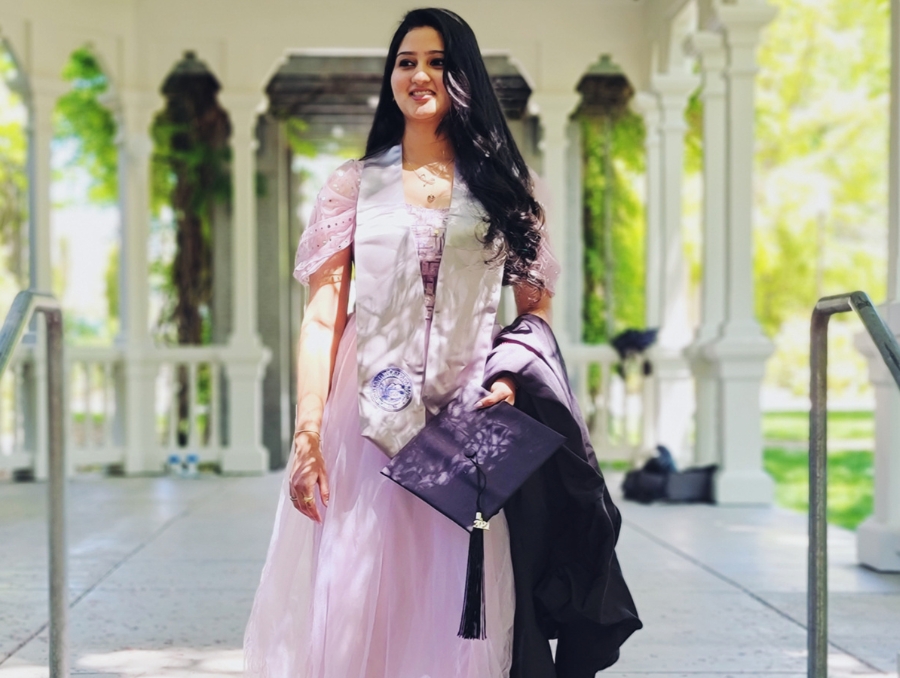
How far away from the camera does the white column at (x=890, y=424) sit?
15.1ft

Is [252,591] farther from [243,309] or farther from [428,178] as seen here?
[243,309]

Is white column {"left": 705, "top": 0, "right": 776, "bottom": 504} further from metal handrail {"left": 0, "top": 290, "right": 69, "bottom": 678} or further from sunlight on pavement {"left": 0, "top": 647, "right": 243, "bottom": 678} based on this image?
metal handrail {"left": 0, "top": 290, "right": 69, "bottom": 678}

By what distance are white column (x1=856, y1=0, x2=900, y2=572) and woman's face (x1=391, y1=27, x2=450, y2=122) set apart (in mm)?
2889

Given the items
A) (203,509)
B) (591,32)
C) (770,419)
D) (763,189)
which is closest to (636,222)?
(591,32)

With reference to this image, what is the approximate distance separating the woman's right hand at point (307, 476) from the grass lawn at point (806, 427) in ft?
43.7

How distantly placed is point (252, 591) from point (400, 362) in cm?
240

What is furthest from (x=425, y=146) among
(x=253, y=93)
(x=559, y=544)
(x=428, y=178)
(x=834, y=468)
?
(x=834, y=468)

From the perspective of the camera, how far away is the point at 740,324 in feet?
22.0

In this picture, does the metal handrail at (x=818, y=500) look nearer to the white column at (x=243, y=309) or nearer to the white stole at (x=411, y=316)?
the white stole at (x=411, y=316)

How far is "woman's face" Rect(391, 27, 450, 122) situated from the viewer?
2229 mm

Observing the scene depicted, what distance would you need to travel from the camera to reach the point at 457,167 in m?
2.30

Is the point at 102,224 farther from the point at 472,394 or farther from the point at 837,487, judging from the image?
the point at 472,394

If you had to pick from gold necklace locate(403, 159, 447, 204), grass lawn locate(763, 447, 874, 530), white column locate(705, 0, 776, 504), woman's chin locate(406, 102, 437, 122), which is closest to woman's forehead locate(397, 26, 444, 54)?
woman's chin locate(406, 102, 437, 122)

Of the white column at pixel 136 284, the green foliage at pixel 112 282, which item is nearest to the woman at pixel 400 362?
the white column at pixel 136 284
